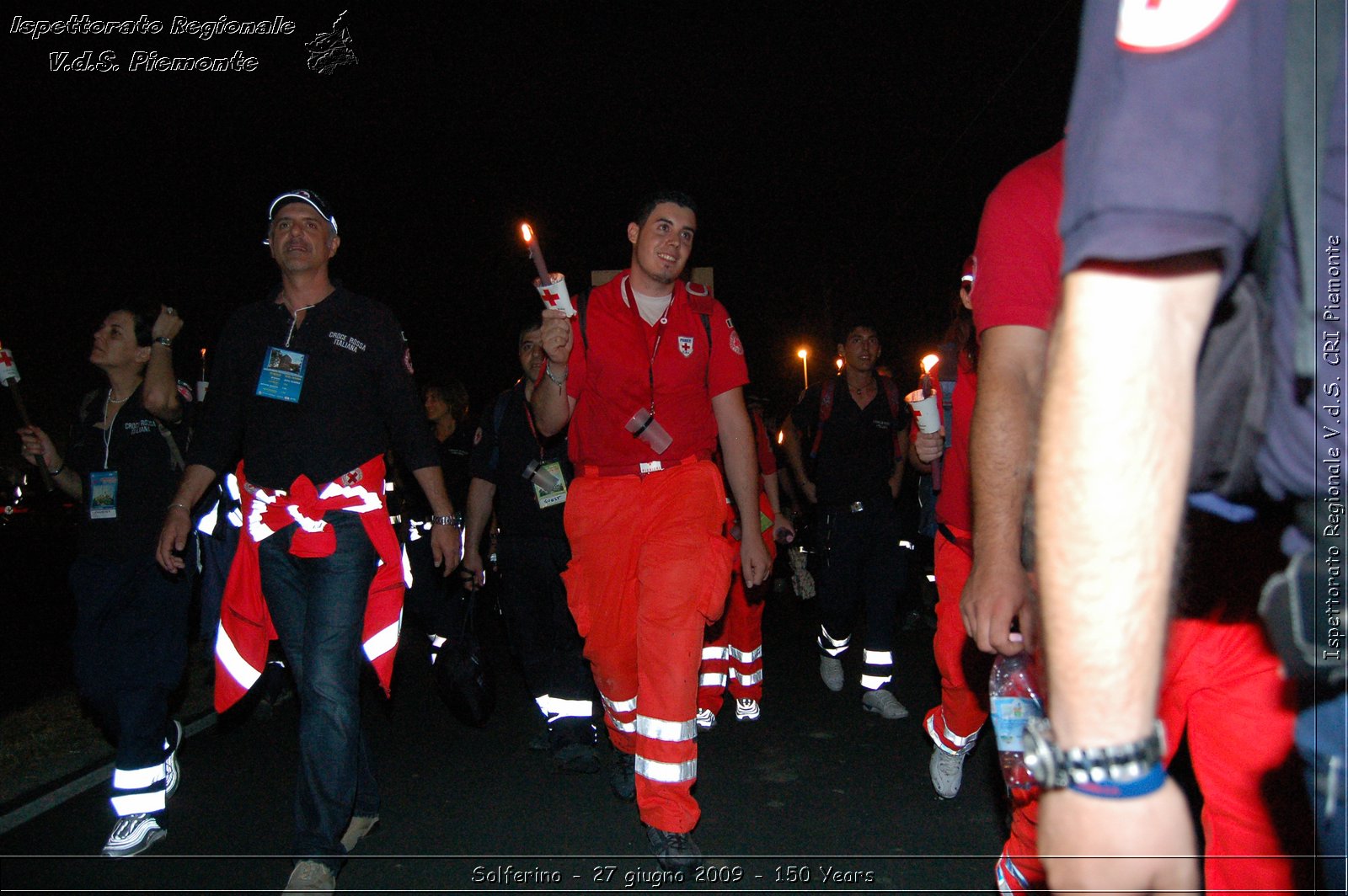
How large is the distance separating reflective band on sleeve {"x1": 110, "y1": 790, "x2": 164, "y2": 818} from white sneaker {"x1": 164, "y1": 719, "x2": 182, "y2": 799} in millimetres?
132

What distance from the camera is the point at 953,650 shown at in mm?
3922

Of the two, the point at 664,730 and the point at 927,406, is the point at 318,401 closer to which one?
the point at 664,730

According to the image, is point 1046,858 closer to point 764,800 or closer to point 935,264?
point 764,800

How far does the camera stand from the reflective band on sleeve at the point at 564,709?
5.14 m

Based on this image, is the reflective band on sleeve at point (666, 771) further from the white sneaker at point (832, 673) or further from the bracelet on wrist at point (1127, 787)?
the white sneaker at point (832, 673)

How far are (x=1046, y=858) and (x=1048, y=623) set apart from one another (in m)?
0.31

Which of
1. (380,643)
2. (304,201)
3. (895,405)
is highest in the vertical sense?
(304,201)

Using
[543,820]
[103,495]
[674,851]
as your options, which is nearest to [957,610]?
[674,851]

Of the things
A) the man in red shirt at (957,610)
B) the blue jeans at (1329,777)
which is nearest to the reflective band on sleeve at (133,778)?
the man in red shirt at (957,610)

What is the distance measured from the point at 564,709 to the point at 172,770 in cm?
195

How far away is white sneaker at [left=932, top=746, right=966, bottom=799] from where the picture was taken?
427 centimetres

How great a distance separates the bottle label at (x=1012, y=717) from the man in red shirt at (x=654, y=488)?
69.1 inches

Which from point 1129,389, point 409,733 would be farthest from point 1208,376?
point 409,733

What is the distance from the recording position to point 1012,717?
205 cm
